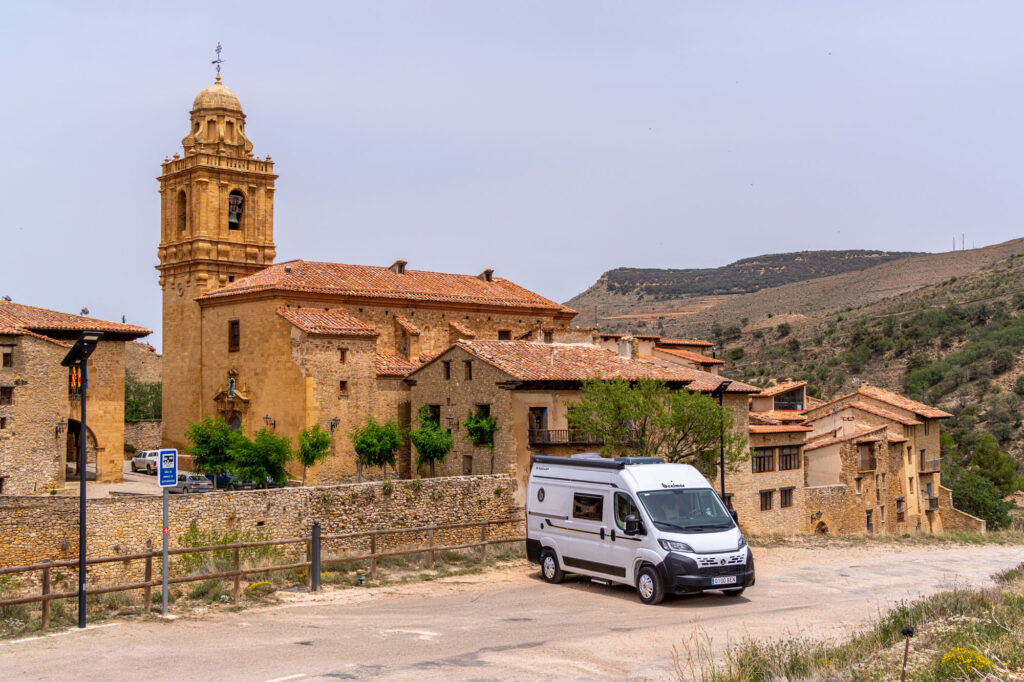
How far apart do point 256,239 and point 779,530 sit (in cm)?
2644

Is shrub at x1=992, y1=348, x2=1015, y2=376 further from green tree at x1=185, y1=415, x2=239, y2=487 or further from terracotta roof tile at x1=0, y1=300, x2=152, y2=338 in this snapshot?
terracotta roof tile at x1=0, y1=300, x2=152, y2=338

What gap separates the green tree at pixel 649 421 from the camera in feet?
91.1

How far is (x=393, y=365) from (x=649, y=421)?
14860 mm

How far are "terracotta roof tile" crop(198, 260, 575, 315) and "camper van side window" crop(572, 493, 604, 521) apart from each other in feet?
77.8

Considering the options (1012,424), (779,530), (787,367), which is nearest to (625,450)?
(779,530)

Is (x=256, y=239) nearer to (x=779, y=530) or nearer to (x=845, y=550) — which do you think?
(x=779, y=530)

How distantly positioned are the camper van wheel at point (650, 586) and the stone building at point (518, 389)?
12.2m

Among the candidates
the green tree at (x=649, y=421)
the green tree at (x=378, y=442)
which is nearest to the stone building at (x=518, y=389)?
the green tree at (x=378, y=442)

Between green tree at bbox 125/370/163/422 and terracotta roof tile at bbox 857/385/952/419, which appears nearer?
terracotta roof tile at bbox 857/385/952/419

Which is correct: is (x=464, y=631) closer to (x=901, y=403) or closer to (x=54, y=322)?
(x=54, y=322)

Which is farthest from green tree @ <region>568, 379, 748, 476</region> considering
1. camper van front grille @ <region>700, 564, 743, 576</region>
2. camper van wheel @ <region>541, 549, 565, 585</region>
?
camper van front grille @ <region>700, 564, 743, 576</region>

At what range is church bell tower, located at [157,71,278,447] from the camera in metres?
46.7

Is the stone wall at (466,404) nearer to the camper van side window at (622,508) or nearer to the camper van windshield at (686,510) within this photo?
the camper van side window at (622,508)

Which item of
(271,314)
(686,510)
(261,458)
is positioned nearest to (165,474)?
(686,510)
